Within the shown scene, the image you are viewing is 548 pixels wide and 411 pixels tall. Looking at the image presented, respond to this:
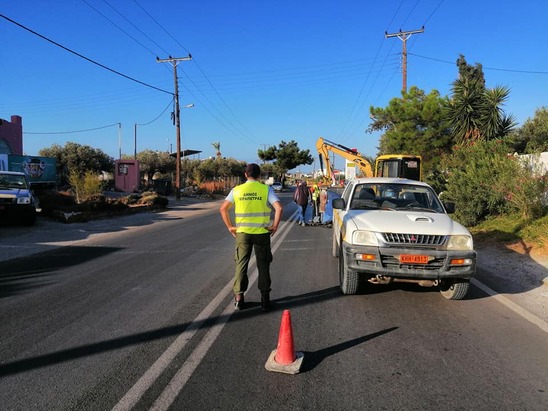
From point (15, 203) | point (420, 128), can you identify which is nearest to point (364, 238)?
point (15, 203)

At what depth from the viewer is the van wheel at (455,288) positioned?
609cm

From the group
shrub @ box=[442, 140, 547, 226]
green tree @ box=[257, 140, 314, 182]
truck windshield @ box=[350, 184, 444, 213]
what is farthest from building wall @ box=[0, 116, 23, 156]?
green tree @ box=[257, 140, 314, 182]

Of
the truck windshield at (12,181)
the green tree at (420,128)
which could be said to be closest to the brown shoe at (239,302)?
the truck windshield at (12,181)

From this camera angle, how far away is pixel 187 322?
17.1ft

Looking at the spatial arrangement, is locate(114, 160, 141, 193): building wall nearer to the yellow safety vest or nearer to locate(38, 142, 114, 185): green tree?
locate(38, 142, 114, 185): green tree

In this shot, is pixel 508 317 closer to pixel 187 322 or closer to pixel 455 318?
pixel 455 318

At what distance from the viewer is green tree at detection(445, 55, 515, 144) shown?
927 inches

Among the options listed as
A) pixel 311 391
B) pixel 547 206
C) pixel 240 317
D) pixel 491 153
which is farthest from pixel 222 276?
pixel 491 153

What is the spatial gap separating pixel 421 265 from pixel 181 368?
3294mm

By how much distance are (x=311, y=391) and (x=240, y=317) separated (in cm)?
200

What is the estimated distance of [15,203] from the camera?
14.6 metres

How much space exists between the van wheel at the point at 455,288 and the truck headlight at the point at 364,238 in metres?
1.31

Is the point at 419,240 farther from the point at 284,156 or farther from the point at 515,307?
the point at 284,156

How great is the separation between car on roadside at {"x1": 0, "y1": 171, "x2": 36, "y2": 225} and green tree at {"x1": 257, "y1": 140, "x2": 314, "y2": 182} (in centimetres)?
6990
